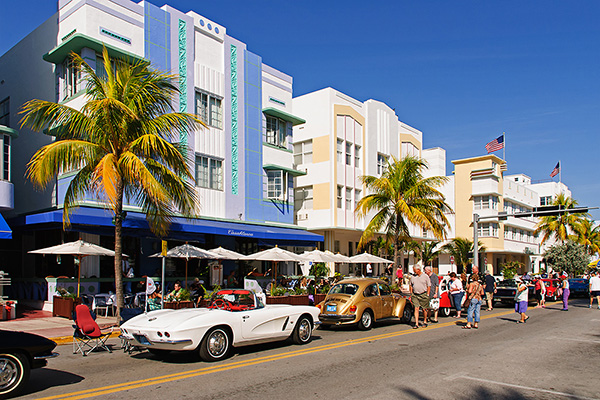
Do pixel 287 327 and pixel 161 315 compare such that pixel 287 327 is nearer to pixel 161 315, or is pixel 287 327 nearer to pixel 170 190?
pixel 161 315

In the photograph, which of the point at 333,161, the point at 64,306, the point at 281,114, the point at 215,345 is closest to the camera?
the point at 215,345

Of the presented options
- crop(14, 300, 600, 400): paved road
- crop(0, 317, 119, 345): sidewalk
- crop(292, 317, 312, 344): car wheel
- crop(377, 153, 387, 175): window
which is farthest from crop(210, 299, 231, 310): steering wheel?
crop(377, 153, 387, 175): window

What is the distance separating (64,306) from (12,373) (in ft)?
32.9

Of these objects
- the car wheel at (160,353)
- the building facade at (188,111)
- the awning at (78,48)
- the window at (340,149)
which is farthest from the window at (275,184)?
the car wheel at (160,353)

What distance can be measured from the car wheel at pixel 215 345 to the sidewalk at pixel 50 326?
4947 mm

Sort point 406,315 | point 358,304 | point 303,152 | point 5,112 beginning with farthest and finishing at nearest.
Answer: point 303,152 < point 5,112 < point 406,315 < point 358,304

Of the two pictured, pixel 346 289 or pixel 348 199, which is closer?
pixel 346 289

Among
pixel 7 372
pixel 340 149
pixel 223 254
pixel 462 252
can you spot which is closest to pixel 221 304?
pixel 7 372

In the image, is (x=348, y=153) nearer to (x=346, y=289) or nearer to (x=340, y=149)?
(x=340, y=149)

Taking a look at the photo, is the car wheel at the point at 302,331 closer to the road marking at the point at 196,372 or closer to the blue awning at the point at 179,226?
the road marking at the point at 196,372

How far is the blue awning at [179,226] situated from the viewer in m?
17.4

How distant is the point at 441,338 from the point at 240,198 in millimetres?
14373

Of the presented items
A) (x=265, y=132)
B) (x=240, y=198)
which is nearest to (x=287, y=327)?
(x=240, y=198)

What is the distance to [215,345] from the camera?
960 centimetres
